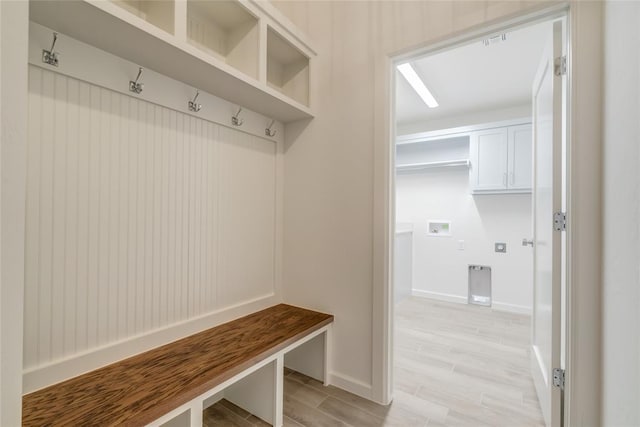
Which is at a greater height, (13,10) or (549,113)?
(549,113)

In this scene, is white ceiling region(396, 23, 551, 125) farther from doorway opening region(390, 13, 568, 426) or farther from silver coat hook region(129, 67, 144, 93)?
silver coat hook region(129, 67, 144, 93)

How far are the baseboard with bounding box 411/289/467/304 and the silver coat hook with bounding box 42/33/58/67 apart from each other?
14.2 feet

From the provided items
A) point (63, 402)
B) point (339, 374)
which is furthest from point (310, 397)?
point (63, 402)

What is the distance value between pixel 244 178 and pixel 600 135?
1854 millimetres

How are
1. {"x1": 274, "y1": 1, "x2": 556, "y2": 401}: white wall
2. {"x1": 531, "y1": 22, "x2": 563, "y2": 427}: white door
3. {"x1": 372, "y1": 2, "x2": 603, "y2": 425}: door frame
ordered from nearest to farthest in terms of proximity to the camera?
{"x1": 372, "y1": 2, "x2": 603, "y2": 425}: door frame
{"x1": 531, "y1": 22, "x2": 563, "y2": 427}: white door
{"x1": 274, "y1": 1, "x2": 556, "y2": 401}: white wall

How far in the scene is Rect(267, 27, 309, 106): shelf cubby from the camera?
1.97m

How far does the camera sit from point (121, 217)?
1308 mm

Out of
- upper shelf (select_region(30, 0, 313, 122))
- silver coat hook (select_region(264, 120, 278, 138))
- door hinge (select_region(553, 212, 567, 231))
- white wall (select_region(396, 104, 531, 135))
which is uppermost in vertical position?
white wall (select_region(396, 104, 531, 135))

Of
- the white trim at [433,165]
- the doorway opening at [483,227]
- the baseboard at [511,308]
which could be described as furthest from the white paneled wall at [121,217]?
the baseboard at [511,308]

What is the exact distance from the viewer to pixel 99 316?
124 cm

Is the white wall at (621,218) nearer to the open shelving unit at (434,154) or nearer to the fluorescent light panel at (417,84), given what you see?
the fluorescent light panel at (417,84)

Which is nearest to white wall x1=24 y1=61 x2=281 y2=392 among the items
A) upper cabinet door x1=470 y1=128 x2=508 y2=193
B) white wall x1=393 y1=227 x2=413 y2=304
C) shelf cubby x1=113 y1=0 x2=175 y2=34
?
shelf cubby x1=113 y1=0 x2=175 y2=34

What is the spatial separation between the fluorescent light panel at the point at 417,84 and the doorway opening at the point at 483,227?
15 millimetres

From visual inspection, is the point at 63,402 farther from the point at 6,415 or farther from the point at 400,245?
the point at 400,245
